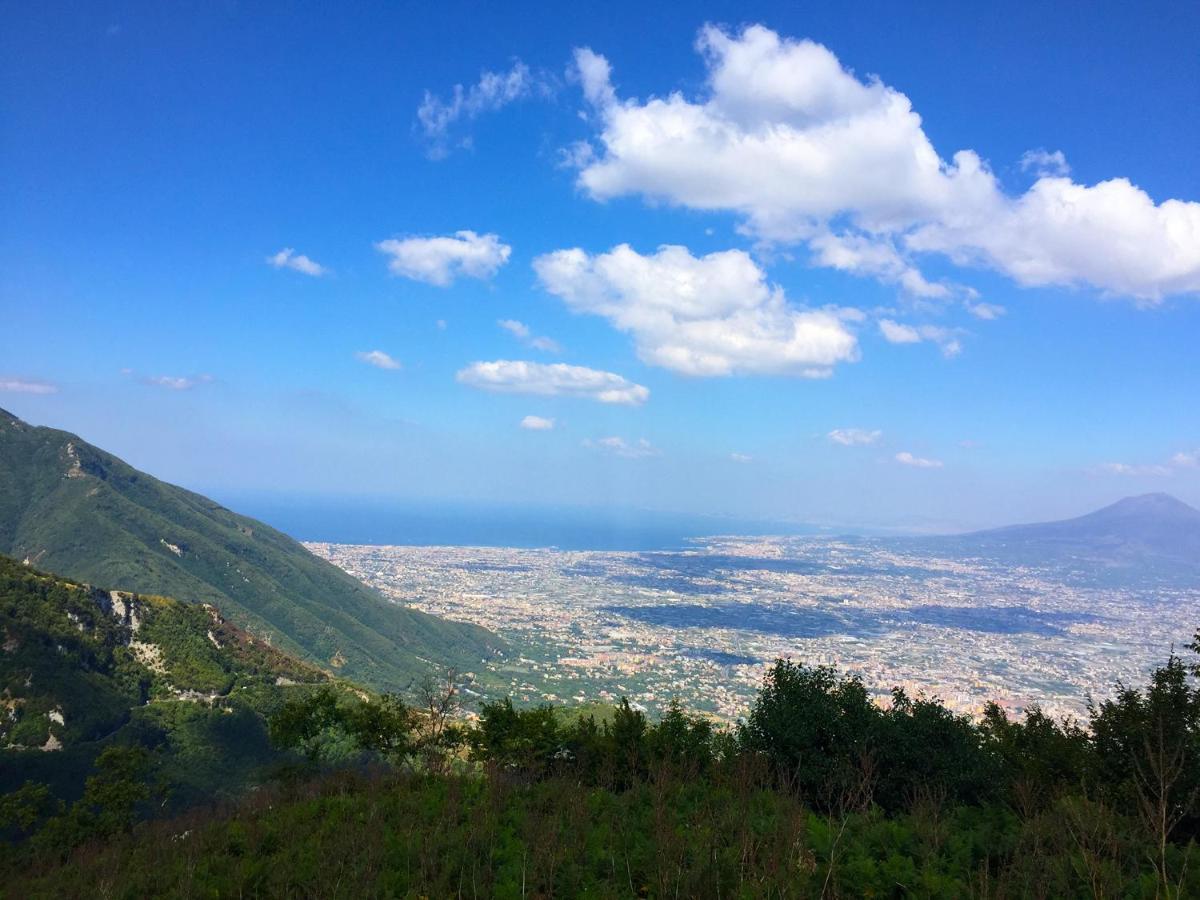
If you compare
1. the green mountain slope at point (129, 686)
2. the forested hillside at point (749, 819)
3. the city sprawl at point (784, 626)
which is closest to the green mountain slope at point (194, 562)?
the city sprawl at point (784, 626)

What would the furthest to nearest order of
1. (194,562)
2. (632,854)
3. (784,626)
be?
(784,626), (194,562), (632,854)

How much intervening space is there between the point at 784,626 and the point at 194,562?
4075 inches

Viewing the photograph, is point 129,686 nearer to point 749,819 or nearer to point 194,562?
point 194,562

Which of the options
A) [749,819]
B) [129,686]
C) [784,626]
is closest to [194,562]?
[129,686]

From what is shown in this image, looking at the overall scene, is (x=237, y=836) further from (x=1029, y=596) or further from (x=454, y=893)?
(x=1029, y=596)

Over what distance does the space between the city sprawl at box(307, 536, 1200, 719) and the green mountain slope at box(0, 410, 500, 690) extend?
12313mm

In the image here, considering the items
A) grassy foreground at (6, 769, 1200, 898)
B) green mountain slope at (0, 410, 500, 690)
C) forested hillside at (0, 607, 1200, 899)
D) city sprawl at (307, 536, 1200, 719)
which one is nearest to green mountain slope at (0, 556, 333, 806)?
green mountain slope at (0, 410, 500, 690)

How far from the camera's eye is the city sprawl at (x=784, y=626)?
7056cm

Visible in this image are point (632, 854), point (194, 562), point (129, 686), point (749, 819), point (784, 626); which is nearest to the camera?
point (632, 854)

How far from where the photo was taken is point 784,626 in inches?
4227

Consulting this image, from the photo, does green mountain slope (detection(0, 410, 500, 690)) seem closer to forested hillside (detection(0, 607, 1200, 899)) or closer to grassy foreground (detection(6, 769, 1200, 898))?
forested hillside (detection(0, 607, 1200, 899))

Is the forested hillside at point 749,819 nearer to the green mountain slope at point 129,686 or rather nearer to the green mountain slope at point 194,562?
the green mountain slope at point 129,686

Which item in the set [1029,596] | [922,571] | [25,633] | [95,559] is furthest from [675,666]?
[922,571]

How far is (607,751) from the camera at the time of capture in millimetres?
17438
